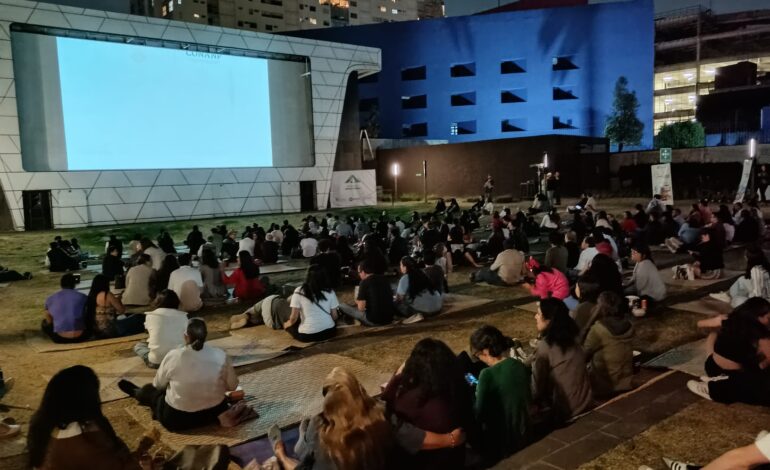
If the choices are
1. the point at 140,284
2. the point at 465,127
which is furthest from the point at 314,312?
the point at 465,127

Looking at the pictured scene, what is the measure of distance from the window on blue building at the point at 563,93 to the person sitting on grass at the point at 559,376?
47.1 m

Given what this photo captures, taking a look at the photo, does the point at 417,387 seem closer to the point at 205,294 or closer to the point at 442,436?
the point at 442,436

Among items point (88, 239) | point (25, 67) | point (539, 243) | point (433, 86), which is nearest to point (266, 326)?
point (539, 243)

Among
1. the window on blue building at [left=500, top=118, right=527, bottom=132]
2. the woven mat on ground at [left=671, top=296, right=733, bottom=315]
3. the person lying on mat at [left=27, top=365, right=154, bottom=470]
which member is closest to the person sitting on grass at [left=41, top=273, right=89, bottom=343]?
the person lying on mat at [left=27, top=365, right=154, bottom=470]

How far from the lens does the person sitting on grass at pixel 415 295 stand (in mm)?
8062

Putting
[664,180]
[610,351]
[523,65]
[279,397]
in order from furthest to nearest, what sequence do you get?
[523,65], [664,180], [279,397], [610,351]

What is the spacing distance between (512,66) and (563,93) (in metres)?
4.81

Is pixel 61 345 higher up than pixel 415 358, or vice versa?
pixel 415 358

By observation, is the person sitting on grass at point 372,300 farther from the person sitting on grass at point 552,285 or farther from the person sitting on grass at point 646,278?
the person sitting on grass at point 646,278

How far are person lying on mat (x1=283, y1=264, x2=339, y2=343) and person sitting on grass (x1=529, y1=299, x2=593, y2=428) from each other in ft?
10.3

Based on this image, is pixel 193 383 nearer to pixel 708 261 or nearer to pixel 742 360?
pixel 742 360

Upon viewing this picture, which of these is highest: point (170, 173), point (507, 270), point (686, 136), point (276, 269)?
point (686, 136)

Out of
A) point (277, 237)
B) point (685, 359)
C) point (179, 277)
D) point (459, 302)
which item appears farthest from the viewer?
point (277, 237)

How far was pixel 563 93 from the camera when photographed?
48.8m
